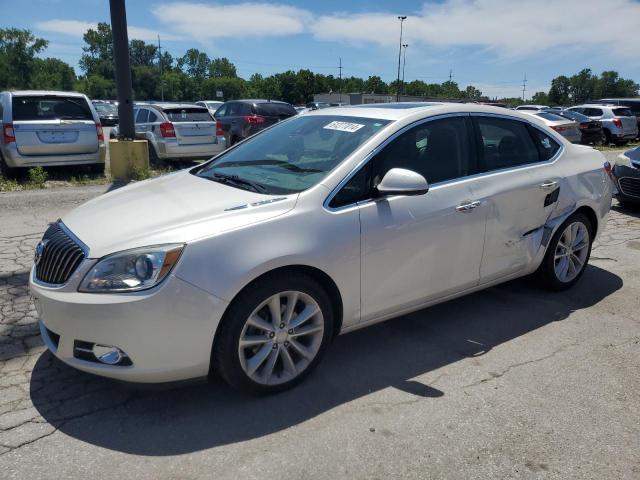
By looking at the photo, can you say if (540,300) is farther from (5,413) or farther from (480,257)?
(5,413)

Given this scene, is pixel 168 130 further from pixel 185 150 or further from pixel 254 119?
pixel 254 119

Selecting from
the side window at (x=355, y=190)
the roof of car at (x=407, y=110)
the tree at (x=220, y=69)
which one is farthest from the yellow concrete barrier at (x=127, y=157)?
the tree at (x=220, y=69)

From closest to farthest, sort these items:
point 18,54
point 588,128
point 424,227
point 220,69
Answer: point 424,227 < point 588,128 < point 18,54 < point 220,69

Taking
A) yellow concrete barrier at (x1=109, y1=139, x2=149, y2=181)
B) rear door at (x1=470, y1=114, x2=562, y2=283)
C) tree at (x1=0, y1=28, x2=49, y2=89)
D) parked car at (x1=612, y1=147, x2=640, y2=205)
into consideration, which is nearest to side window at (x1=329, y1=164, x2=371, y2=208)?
rear door at (x1=470, y1=114, x2=562, y2=283)

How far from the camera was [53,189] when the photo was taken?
8719mm

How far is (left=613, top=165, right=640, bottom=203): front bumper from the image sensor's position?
8.19 meters

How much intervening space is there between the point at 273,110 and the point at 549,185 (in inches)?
463

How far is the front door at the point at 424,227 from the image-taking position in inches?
126

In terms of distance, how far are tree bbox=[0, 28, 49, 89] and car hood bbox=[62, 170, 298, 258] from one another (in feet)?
357

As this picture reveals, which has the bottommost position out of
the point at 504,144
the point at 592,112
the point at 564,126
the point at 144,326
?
the point at 144,326

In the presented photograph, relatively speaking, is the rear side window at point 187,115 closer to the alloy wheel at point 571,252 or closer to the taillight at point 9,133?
the taillight at point 9,133

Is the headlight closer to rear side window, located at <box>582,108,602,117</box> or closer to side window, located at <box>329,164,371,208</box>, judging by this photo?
side window, located at <box>329,164,371,208</box>

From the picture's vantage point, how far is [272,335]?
2.91m

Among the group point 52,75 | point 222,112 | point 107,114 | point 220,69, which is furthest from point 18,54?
point 222,112
